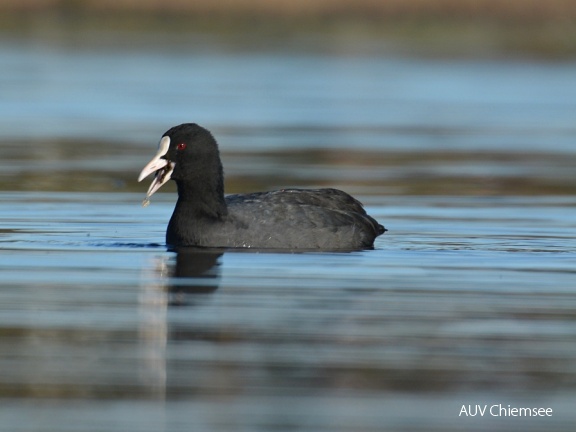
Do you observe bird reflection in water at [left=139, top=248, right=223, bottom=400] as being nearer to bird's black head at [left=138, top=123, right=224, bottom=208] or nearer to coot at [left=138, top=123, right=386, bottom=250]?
coot at [left=138, top=123, right=386, bottom=250]

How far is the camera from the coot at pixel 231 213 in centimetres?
1122

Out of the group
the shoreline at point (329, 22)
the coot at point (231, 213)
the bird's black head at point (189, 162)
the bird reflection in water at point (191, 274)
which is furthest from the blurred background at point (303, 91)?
the bird reflection in water at point (191, 274)

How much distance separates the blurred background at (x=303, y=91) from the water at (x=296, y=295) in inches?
5.1

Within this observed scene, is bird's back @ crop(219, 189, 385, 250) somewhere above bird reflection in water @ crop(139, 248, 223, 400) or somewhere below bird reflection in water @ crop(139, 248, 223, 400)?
above

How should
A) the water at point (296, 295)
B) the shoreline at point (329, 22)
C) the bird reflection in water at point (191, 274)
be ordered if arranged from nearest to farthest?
the water at point (296, 295), the bird reflection in water at point (191, 274), the shoreline at point (329, 22)

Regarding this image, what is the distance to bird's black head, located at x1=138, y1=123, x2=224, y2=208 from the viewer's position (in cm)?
1146

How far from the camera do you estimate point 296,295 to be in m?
9.12

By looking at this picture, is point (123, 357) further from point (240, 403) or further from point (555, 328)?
point (555, 328)

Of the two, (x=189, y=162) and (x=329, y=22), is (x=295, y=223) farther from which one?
(x=329, y=22)

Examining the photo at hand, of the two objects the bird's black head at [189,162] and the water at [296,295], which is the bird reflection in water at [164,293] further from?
the bird's black head at [189,162]

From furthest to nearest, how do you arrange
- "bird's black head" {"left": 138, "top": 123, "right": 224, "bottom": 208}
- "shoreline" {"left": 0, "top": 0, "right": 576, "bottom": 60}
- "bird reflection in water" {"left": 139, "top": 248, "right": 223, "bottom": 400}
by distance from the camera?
"shoreline" {"left": 0, "top": 0, "right": 576, "bottom": 60}
"bird's black head" {"left": 138, "top": 123, "right": 224, "bottom": 208}
"bird reflection in water" {"left": 139, "top": 248, "right": 223, "bottom": 400}

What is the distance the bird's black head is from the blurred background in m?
4.09

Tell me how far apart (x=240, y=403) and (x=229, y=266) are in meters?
3.86

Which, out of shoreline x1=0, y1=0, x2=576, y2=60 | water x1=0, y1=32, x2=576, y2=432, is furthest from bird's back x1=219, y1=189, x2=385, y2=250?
shoreline x1=0, y1=0, x2=576, y2=60
